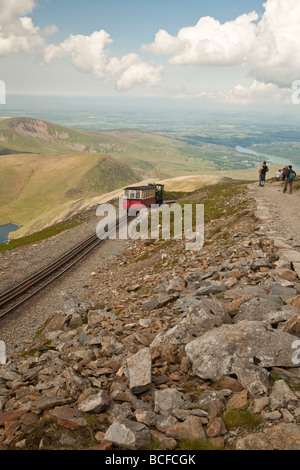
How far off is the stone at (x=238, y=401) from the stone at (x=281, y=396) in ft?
1.84

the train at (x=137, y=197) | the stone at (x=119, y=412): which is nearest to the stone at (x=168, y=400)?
the stone at (x=119, y=412)

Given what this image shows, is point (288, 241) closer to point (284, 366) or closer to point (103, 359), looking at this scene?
point (284, 366)

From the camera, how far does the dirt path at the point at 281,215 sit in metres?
19.5

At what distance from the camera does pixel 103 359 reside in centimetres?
1030

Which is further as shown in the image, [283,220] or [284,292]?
[283,220]

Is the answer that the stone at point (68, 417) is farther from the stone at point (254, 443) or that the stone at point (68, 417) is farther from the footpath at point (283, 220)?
the footpath at point (283, 220)

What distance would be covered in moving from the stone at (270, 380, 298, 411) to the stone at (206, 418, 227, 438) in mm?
1223

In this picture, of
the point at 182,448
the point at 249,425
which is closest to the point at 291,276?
the point at 249,425

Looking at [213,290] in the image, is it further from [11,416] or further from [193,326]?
[11,416]

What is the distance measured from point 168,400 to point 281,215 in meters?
21.7

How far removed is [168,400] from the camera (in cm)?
744

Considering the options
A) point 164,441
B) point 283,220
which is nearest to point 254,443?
point 164,441

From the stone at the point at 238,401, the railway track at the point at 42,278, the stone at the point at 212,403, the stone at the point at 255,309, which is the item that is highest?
the stone at the point at 255,309

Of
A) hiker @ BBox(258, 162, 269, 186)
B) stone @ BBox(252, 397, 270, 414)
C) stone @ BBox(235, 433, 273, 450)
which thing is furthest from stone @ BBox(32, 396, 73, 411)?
hiker @ BBox(258, 162, 269, 186)
